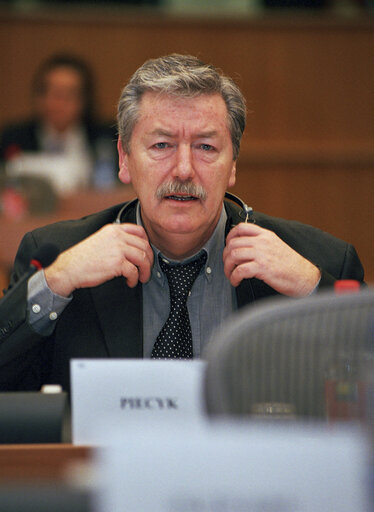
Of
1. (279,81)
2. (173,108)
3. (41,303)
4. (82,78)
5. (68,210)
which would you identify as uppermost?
(279,81)

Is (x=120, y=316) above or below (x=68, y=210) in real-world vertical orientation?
below

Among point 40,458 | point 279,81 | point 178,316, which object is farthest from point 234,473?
point 279,81

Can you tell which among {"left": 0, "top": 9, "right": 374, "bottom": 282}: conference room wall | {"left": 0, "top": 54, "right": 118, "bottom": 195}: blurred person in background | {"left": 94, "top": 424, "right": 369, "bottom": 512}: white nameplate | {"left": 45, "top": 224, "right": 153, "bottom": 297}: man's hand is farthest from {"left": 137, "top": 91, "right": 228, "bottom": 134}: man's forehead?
{"left": 0, "top": 9, "right": 374, "bottom": 282}: conference room wall

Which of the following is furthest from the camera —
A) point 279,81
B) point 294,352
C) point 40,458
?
point 279,81

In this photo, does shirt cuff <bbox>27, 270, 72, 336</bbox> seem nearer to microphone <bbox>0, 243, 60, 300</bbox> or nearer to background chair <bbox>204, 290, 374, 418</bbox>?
microphone <bbox>0, 243, 60, 300</bbox>

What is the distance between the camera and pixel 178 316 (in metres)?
1.76

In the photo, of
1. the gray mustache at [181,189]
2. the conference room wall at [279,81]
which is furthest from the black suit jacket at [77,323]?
the conference room wall at [279,81]

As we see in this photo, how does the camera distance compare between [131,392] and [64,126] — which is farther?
[64,126]

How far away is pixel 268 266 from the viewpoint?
5.39ft

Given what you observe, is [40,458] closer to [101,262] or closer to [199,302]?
[101,262]

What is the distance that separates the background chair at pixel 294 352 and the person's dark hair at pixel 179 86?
100 cm

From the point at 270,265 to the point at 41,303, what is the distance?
0.47 metres

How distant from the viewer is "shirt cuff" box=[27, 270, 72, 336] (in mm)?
1608

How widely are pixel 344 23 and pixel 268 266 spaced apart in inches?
176
